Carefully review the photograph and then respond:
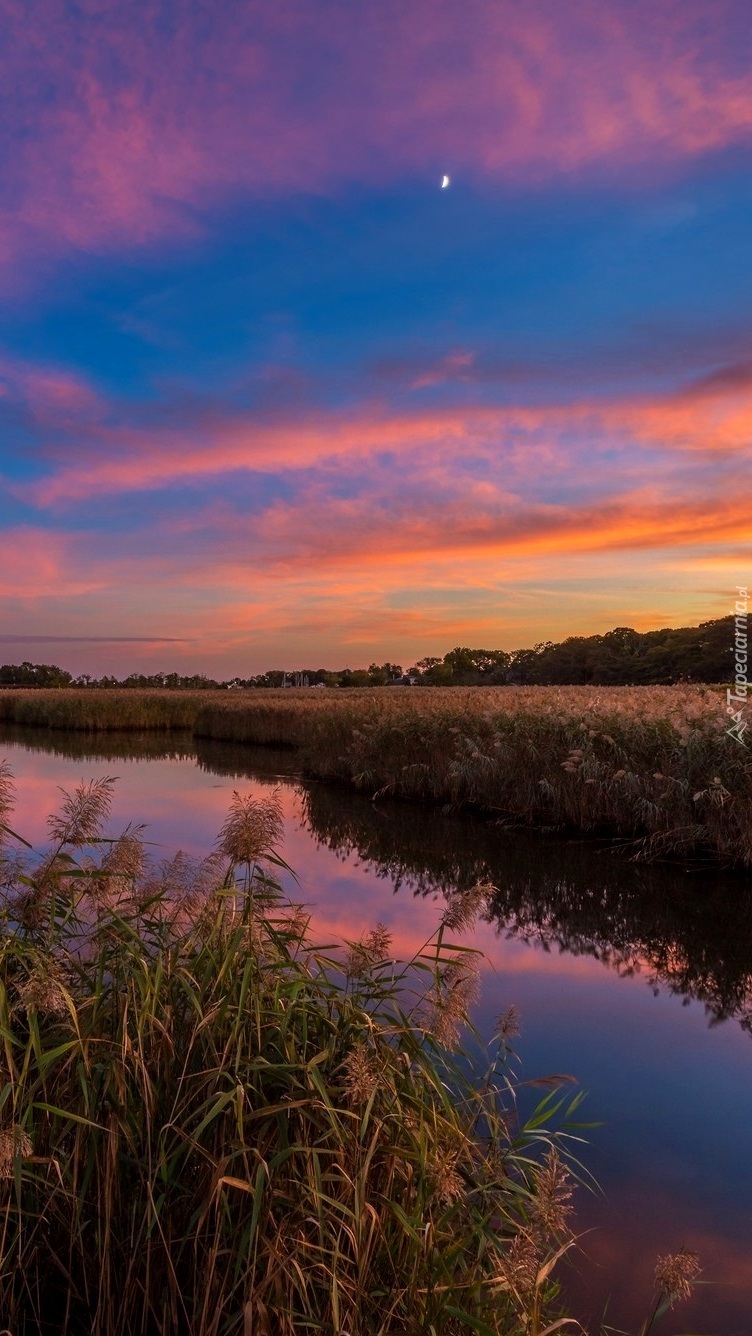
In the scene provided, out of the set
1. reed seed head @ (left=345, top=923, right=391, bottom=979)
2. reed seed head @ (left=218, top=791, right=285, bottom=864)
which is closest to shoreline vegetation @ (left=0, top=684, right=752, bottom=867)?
reed seed head @ (left=345, top=923, right=391, bottom=979)

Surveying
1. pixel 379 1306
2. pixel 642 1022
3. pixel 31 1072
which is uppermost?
pixel 31 1072

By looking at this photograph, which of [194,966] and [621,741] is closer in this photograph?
[194,966]

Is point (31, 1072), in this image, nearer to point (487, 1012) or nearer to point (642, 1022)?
point (487, 1012)

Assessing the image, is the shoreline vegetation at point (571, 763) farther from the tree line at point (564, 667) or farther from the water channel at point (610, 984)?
the tree line at point (564, 667)

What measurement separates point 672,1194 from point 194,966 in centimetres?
246

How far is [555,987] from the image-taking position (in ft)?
22.1

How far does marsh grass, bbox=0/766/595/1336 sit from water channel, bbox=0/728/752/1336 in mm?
845

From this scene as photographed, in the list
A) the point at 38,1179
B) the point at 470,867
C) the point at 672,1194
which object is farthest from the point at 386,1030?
the point at 470,867

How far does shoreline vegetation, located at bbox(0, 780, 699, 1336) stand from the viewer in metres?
2.24

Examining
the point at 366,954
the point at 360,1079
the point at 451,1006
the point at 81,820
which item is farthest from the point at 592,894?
the point at 360,1079

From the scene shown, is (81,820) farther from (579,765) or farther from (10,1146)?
(579,765)

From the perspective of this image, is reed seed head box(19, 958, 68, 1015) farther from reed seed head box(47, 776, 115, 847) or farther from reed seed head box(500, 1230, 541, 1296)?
reed seed head box(500, 1230, 541, 1296)

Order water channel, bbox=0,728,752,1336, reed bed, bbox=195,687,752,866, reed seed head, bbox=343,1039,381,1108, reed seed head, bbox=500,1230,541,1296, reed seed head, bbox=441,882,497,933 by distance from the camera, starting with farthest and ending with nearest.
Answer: reed bed, bbox=195,687,752,866, water channel, bbox=0,728,752,1336, reed seed head, bbox=441,882,497,933, reed seed head, bbox=343,1039,381,1108, reed seed head, bbox=500,1230,541,1296

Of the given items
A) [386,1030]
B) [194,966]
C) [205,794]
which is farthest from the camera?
[205,794]
